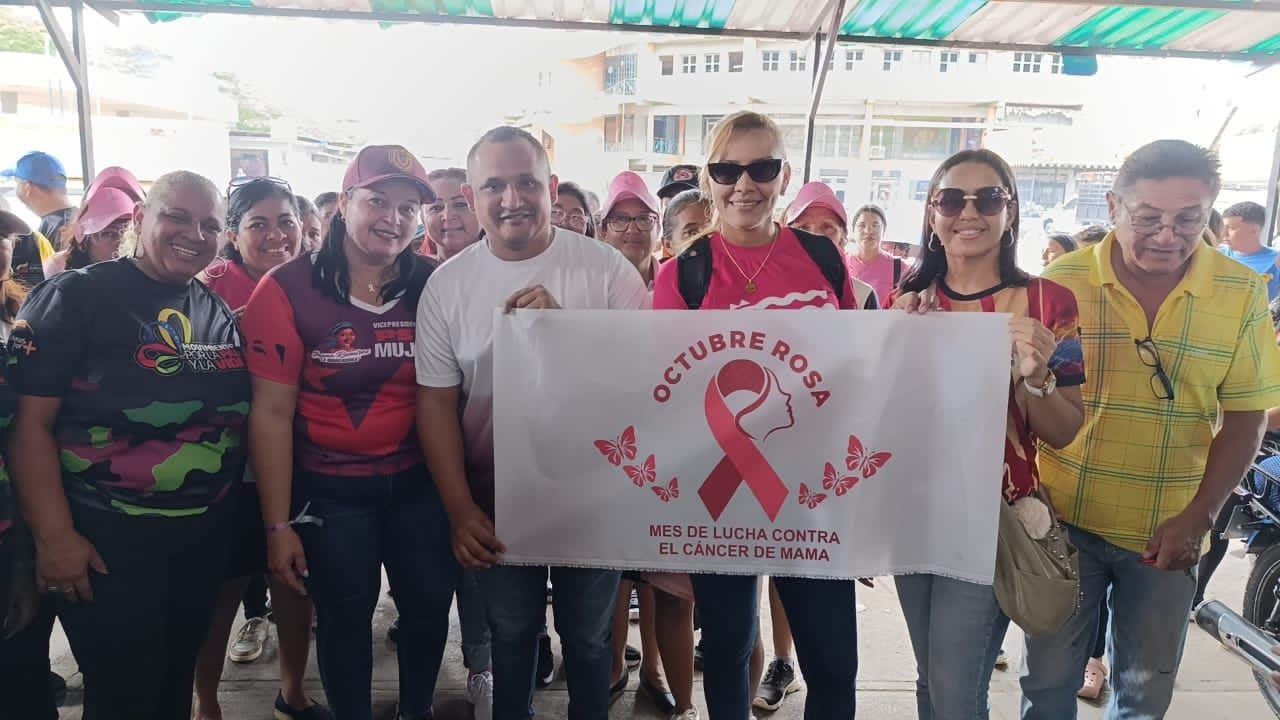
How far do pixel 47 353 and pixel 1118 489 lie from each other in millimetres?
2714

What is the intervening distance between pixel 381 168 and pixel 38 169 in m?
3.23

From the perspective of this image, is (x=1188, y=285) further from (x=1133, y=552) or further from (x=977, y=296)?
(x=1133, y=552)

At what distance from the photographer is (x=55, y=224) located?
3824mm

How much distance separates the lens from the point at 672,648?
8.34ft

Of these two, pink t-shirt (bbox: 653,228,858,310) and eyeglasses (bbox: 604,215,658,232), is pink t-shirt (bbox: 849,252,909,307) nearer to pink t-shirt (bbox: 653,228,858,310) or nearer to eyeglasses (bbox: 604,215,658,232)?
eyeglasses (bbox: 604,215,658,232)

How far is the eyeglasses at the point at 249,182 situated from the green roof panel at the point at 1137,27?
5.47 meters

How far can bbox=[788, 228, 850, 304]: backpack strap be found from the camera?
1.91 meters

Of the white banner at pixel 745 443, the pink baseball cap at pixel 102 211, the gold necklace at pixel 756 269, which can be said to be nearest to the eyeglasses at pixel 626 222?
the gold necklace at pixel 756 269

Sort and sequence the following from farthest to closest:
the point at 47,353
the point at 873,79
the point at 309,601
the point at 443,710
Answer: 1. the point at 873,79
2. the point at 443,710
3. the point at 309,601
4. the point at 47,353

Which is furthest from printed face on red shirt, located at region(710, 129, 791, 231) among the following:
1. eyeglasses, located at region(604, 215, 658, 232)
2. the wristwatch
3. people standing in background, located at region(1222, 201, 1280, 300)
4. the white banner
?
people standing in background, located at region(1222, 201, 1280, 300)

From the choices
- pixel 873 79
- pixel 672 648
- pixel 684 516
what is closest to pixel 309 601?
pixel 672 648

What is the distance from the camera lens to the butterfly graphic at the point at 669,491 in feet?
6.21

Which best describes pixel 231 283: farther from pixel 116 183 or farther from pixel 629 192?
pixel 629 192

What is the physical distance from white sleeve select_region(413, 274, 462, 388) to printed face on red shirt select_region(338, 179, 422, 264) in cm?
23
